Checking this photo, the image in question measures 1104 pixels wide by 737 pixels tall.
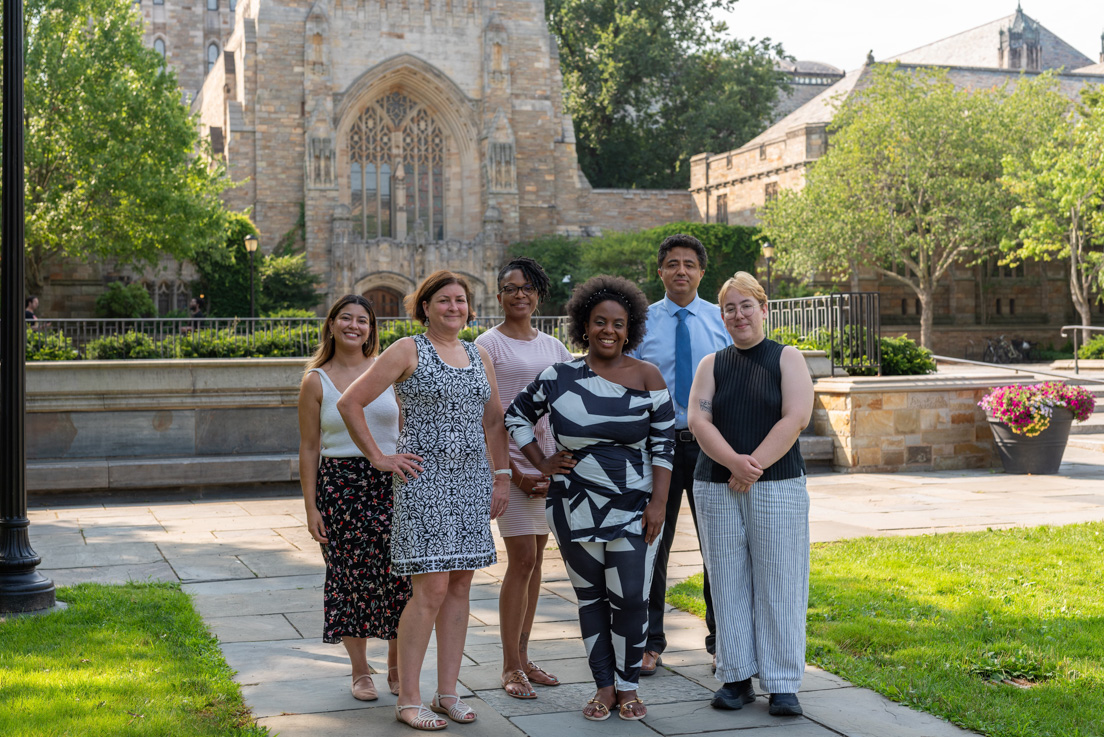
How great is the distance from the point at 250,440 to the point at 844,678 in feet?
27.4

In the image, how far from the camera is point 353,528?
443 centimetres

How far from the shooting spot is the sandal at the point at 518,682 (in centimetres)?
438

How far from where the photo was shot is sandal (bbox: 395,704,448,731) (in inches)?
155

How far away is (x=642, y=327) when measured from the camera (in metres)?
4.30

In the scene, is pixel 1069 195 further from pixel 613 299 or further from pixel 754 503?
pixel 613 299

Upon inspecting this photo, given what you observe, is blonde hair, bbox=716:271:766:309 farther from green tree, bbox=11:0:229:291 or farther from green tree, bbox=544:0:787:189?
green tree, bbox=544:0:787:189

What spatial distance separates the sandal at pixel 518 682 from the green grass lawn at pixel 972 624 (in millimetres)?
1415

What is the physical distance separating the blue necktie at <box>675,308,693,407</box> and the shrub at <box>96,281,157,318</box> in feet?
89.4

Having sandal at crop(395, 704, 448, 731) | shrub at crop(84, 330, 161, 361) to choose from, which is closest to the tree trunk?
shrub at crop(84, 330, 161, 361)

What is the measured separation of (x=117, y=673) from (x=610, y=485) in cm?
229

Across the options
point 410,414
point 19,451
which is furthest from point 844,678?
point 19,451

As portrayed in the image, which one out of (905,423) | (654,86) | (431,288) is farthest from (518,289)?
(654,86)

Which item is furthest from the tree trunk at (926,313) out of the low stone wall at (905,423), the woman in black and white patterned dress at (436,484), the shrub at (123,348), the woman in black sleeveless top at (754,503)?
the woman in black and white patterned dress at (436,484)

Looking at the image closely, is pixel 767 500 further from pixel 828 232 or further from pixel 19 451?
pixel 828 232
